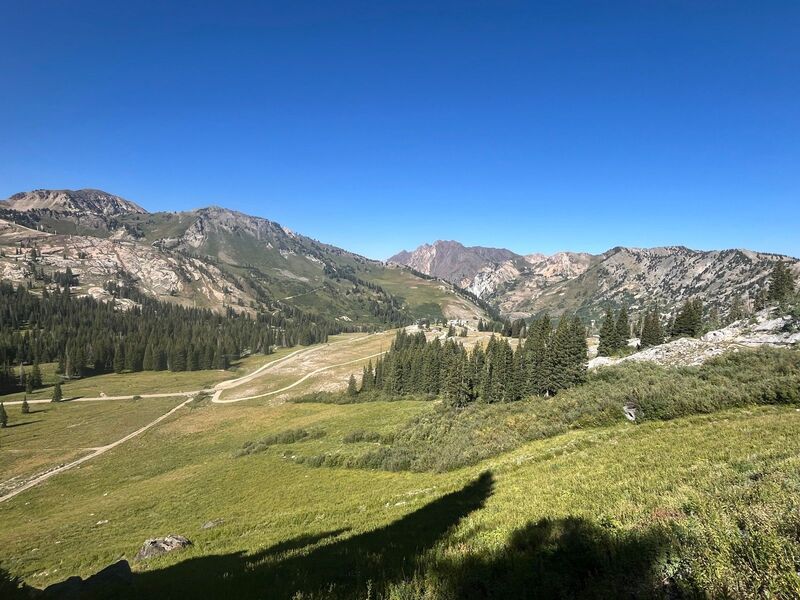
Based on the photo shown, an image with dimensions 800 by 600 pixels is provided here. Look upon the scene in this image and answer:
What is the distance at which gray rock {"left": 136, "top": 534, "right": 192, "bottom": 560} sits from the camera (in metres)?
20.8

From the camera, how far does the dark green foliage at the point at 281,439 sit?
58.6m

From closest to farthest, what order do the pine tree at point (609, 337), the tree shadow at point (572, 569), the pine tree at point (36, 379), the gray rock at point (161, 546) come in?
the tree shadow at point (572, 569), the gray rock at point (161, 546), the pine tree at point (609, 337), the pine tree at point (36, 379)

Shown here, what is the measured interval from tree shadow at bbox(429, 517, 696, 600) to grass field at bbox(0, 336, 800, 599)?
42 mm

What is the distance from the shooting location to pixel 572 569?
8461mm

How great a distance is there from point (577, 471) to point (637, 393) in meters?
15.5

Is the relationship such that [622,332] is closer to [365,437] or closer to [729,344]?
[729,344]

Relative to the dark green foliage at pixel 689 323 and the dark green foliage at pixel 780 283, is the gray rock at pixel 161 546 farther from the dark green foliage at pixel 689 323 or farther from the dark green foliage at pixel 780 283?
the dark green foliage at pixel 780 283

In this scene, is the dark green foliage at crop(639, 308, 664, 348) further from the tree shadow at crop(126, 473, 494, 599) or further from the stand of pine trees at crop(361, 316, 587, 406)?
the tree shadow at crop(126, 473, 494, 599)

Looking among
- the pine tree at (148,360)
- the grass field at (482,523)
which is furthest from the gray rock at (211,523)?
the pine tree at (148,360)

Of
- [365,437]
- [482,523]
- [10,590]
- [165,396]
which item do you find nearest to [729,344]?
[365,437]

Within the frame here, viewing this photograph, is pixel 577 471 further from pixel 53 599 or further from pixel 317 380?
pixel 317 380

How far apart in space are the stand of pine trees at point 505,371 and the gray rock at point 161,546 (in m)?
61.3

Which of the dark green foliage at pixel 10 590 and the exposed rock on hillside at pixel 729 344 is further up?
the exposed rock on hillside at pixel 729 344

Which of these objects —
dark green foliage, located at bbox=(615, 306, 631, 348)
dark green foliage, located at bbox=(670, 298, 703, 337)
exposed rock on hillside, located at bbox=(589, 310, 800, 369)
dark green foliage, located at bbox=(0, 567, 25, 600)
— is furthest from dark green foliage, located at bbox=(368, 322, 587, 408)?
dark green foliage, located at bbox=(0, 567, 25, 600)
